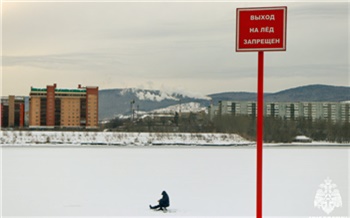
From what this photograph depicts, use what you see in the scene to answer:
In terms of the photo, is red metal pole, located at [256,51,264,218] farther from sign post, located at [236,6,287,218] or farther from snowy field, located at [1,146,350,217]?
snowy field, located at [1,146,350,217]

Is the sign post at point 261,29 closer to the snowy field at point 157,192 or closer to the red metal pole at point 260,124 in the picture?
the red metal pole at point 260,124

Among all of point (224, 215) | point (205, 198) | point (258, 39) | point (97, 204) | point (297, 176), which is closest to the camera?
point (258, 39)

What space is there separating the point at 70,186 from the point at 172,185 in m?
1.64

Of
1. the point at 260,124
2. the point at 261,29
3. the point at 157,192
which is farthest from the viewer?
the point at 157,192

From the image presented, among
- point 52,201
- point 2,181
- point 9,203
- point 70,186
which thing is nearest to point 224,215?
point 52,201

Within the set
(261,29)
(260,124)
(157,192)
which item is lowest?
(157,192)

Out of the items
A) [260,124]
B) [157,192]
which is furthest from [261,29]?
[157,192]

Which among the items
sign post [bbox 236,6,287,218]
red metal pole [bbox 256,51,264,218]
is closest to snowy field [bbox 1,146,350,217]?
red metal pole [bbox 256,51,264,218]

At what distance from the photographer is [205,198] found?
669cm

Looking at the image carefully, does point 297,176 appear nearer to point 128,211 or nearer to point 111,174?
point 111,174

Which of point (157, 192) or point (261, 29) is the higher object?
point (261, 29)

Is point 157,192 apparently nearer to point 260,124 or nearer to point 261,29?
point 260,124

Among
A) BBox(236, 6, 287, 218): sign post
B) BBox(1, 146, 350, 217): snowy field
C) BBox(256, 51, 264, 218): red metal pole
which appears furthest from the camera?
BBox(1, 146, 350, 217): snowy field

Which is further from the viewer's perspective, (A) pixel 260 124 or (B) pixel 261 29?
(A) pixel 260 124
